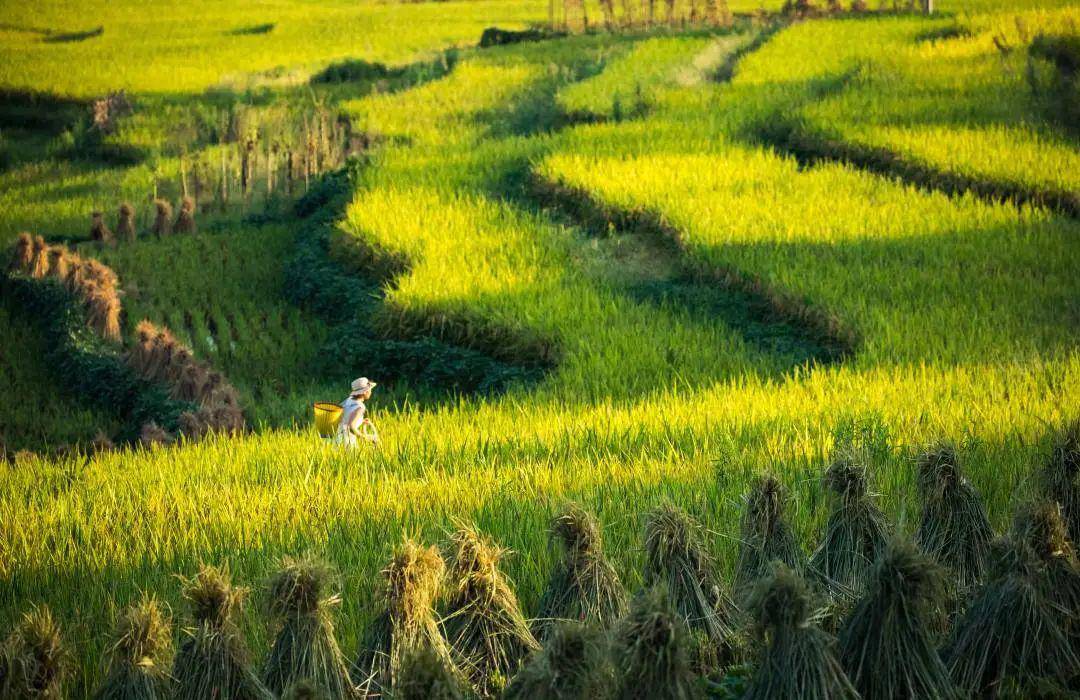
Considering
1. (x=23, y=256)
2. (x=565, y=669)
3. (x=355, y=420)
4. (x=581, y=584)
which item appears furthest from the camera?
(x=23, y=256)

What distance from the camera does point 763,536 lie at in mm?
3545

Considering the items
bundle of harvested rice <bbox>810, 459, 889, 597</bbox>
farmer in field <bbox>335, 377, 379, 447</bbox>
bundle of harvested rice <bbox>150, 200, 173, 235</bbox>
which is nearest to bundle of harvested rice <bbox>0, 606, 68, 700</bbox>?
bundle of harvested rice <bbox>810, 459, 889, 597</bbox>

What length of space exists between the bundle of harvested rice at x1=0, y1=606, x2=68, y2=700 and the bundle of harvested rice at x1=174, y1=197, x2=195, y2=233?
940 cm

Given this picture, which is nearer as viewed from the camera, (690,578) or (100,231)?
(690,578)

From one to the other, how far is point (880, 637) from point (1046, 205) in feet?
26.0

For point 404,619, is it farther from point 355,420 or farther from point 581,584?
point 355,420

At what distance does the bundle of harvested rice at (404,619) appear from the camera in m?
2.99

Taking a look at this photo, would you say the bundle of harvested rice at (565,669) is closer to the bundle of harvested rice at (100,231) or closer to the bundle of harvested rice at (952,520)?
the bundle of harvested rice at (952,520)

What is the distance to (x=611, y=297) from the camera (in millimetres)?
8438

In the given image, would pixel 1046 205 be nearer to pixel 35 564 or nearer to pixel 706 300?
pixel 706 300

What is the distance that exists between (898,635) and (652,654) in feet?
2.31

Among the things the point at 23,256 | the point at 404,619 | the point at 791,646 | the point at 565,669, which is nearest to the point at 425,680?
the point at 565,669

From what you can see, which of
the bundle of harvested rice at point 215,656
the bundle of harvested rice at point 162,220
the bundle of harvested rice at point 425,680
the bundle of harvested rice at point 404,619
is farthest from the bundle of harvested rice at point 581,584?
the bundle of harvested rice at point 162,220

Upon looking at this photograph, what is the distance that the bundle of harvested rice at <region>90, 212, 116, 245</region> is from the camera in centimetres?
1135
